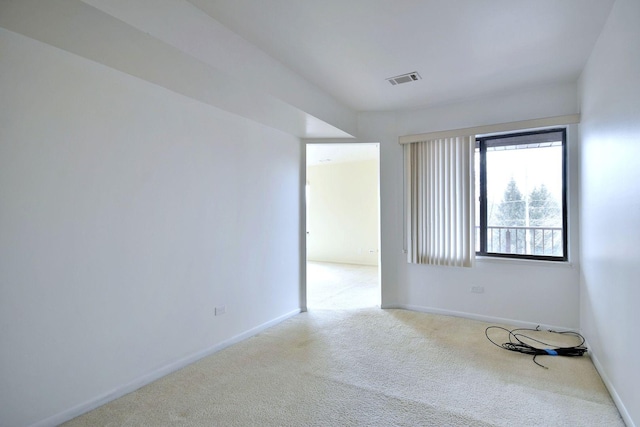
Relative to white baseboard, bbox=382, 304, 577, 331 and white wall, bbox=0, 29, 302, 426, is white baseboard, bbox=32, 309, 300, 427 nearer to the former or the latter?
white wall, bbox=0, 29, 302, 426

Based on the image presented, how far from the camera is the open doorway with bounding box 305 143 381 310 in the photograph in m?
7.47

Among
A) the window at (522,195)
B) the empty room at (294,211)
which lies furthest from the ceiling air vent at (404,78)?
the window at (522,195)

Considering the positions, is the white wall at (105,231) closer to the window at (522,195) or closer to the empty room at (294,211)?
the empty room at (294,211)

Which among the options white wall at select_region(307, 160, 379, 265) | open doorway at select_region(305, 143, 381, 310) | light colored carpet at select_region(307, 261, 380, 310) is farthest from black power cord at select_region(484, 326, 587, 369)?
white wall at select_region(307, 160, 379, 265)

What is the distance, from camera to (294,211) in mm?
4363

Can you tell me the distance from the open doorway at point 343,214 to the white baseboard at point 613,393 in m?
4.14

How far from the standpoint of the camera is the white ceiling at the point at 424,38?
7.27ft

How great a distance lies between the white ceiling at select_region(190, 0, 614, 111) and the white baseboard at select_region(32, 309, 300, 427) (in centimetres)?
272

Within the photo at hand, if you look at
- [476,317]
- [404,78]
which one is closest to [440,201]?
[476,317]

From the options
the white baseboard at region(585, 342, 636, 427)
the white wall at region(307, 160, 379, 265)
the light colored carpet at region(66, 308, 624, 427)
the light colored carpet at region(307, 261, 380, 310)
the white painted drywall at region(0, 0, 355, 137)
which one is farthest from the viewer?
the white wall at region(307, 160, 379, 265)

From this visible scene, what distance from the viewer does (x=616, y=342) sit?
7.47 feet

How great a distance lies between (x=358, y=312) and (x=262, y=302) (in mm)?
1335

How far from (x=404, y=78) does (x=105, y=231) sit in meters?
3.04

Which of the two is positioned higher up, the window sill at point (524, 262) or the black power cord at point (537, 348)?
the window sill at point (524, 262)
